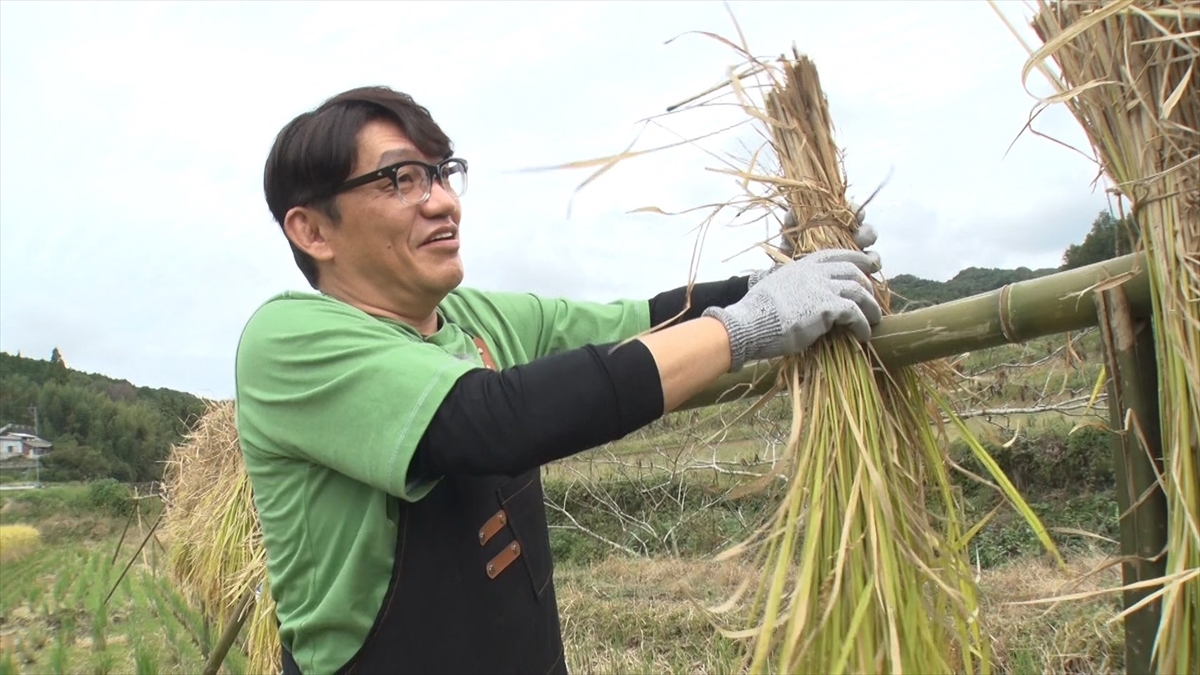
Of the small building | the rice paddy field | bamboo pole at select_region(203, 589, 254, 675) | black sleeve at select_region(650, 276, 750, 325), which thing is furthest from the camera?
the small building

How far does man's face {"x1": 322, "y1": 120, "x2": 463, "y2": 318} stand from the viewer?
148 cm

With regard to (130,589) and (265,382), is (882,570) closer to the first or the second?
(265,382)

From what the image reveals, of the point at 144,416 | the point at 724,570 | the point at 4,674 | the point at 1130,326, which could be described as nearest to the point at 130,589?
the point at 144,416

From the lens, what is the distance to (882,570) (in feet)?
3.66

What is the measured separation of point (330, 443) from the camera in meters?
1.27

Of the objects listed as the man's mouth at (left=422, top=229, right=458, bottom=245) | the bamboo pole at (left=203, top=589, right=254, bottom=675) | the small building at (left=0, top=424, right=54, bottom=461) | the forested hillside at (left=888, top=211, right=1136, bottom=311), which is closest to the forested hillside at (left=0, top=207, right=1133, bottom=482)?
the forested hillside at (left=888, top=211, right=1136, bottom=311)

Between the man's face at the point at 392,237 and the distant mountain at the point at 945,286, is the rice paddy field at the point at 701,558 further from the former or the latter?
the man's face at the point at 392,237

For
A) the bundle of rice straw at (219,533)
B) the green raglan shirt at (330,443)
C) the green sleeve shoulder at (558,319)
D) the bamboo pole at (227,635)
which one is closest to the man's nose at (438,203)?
the green raglan shirt at (330,443)

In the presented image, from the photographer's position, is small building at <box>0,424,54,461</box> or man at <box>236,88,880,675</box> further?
small building at <box>0,424,54,461</box>

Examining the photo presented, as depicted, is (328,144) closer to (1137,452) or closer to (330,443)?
(330,443)

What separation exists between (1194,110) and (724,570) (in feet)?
15.2

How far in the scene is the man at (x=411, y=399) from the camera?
3.90 feet

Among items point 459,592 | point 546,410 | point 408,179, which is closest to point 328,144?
point 408,179

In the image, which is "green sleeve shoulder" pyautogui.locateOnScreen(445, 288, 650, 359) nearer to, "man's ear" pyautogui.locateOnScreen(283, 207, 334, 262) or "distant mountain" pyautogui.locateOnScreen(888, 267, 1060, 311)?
"man's ear" pyautogui.locateOnScreen(283, 207, 334, 262)
